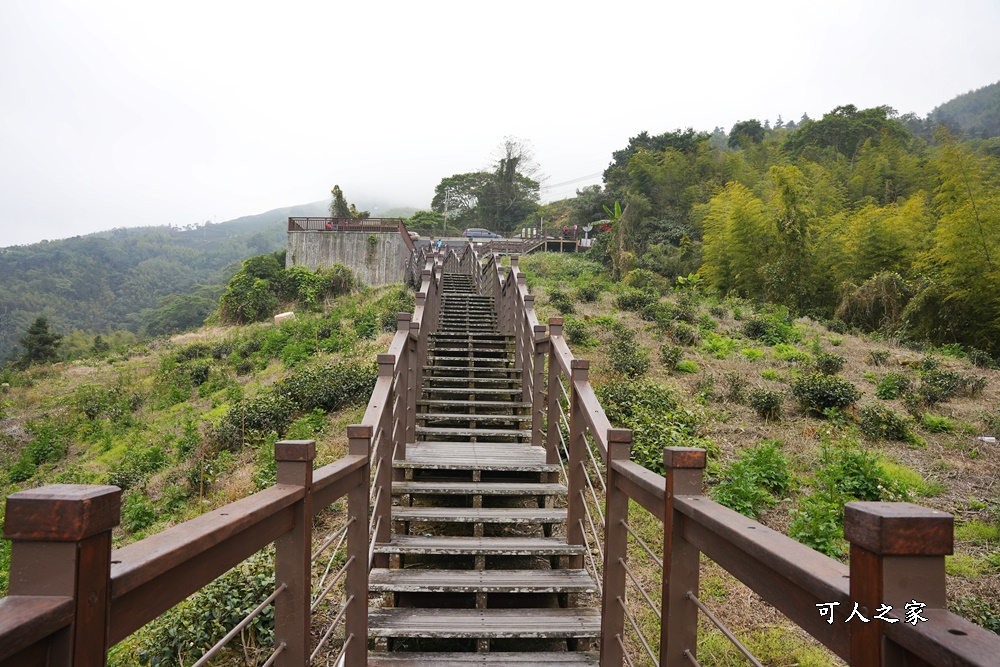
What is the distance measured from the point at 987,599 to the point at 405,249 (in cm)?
2101

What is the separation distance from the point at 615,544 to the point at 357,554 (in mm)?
1073

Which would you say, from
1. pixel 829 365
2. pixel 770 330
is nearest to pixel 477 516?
pixel 829 365

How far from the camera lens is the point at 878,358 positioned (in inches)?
Result: 322

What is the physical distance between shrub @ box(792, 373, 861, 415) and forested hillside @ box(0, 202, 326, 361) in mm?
29070

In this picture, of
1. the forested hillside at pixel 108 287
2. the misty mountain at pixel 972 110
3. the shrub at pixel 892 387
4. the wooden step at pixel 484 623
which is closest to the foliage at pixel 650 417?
the wooden step at pixel 484 623

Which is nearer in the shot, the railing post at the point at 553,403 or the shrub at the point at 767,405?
the railing post at the point at 553,403

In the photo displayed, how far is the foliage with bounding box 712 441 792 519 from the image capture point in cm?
415

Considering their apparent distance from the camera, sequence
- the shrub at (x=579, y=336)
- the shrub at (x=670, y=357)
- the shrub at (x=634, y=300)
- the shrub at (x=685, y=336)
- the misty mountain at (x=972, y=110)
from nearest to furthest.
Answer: the shrub at (x=670, y=357)
the shrub at (x=579, y=336)
the shrub at (x=685, y=336)
the shrub at (x=634, y=300)
the misty mountain at (x=972, y=110)

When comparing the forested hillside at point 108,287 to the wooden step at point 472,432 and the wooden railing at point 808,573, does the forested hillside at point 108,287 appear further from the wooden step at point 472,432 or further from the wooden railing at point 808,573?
the wooden railing at point 808,573

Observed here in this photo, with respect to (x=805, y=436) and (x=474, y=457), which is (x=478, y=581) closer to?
(x=474, y=457)

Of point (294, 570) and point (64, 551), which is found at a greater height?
point (64, 551)

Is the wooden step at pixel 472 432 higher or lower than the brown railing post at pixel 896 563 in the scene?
lower

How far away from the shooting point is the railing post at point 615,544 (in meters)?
2.29

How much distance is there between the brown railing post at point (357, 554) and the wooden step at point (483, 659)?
337 millimetres
